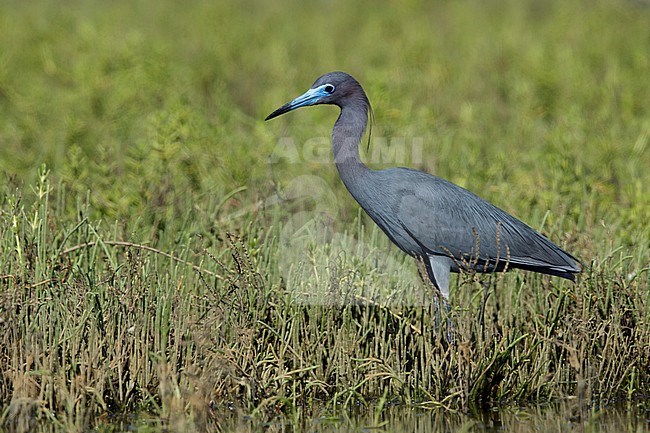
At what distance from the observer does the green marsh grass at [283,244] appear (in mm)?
4680

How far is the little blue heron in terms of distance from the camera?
547 cm

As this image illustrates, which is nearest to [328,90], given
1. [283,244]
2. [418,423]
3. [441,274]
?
[283,244]

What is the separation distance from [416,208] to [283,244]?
87cm

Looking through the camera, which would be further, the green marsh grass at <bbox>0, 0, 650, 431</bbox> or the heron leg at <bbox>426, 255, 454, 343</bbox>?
the heron leg at <bbox>426, 255, 454, 343</bbox>

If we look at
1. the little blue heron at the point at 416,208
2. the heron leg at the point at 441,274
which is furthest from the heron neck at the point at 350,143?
the heron leg at the point at 441,274

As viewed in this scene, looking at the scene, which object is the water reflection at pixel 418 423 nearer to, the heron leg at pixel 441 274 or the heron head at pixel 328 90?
the heron leg at pixel 441 274

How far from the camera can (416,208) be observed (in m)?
5.47

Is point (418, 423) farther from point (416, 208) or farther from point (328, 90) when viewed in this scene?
point (328, 90)

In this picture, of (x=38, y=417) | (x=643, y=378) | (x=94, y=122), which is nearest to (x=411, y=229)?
(x=643, y=378)

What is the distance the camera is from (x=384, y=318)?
5129 millimetres

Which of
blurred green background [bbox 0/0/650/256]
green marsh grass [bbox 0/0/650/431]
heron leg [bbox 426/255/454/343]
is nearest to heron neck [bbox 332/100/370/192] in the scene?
green marsh grass [bbox 0/0/650/431]

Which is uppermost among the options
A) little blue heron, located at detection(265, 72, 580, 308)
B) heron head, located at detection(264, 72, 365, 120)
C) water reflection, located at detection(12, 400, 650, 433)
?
heron head, located at detection(264, 72, 365, 120)

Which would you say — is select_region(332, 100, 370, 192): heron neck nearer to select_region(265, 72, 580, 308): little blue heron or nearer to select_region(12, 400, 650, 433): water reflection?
select_region(265, 72, 580, 308): little blue heron

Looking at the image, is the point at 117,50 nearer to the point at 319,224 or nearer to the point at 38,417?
the point at 319,224
